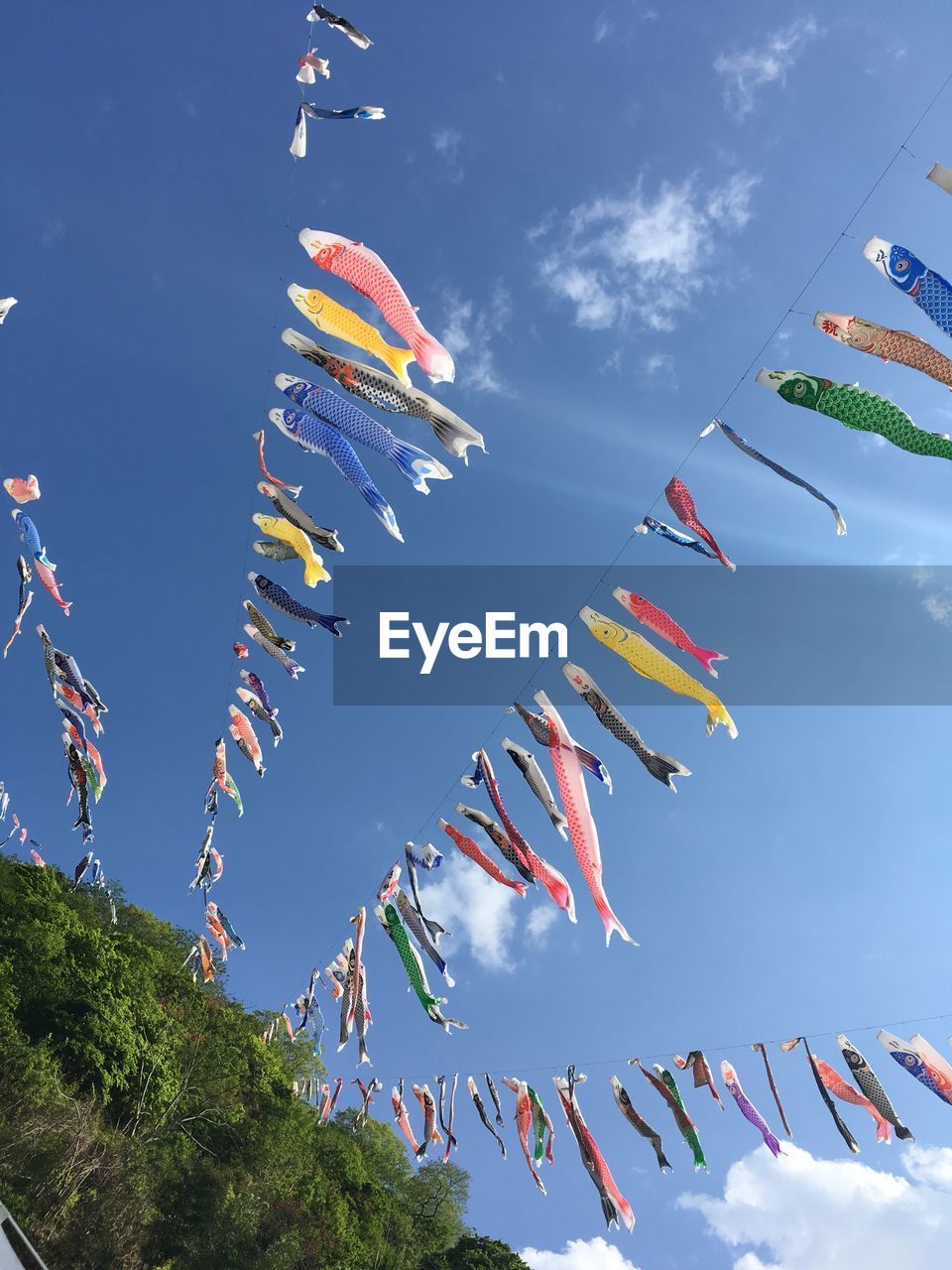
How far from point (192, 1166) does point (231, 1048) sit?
4.40 metres

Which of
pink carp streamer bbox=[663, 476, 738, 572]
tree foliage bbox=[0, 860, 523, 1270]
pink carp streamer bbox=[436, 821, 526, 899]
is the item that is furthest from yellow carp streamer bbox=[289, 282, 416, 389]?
tree foliage bbox=[0, 860, 523, 1270]

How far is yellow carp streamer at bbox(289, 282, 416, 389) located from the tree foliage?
15040 mm

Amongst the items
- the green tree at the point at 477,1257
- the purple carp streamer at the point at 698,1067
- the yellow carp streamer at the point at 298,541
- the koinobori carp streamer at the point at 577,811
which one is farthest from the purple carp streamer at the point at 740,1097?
the green tree at the point at 477,1257

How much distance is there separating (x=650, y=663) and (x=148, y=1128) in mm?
18030

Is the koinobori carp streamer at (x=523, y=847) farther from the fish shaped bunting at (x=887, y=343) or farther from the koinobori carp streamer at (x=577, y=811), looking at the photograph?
the fish shaped bunting at (x=887, y=343)

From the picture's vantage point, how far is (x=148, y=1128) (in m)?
17.8

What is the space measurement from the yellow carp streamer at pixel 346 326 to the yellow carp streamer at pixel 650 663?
3.43 metres

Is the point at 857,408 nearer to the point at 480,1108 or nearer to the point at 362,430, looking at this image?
the point at 362,430

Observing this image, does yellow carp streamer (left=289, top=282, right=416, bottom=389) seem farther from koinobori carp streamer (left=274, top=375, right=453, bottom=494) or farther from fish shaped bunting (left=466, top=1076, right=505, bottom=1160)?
fish shaped bunting (left=466, top=1076, right=505, bottom=1160)

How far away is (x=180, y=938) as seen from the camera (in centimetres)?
3253

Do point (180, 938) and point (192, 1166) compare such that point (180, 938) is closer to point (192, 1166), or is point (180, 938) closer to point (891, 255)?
point (192, 1166)

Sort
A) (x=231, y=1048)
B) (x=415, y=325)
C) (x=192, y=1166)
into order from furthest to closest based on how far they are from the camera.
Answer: (x=231, y=1048) → (x=192, y=1166) → (x=415, y=325)

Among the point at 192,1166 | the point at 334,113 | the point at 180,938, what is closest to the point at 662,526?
the point at 334,113

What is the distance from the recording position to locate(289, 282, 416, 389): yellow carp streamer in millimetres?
6684
